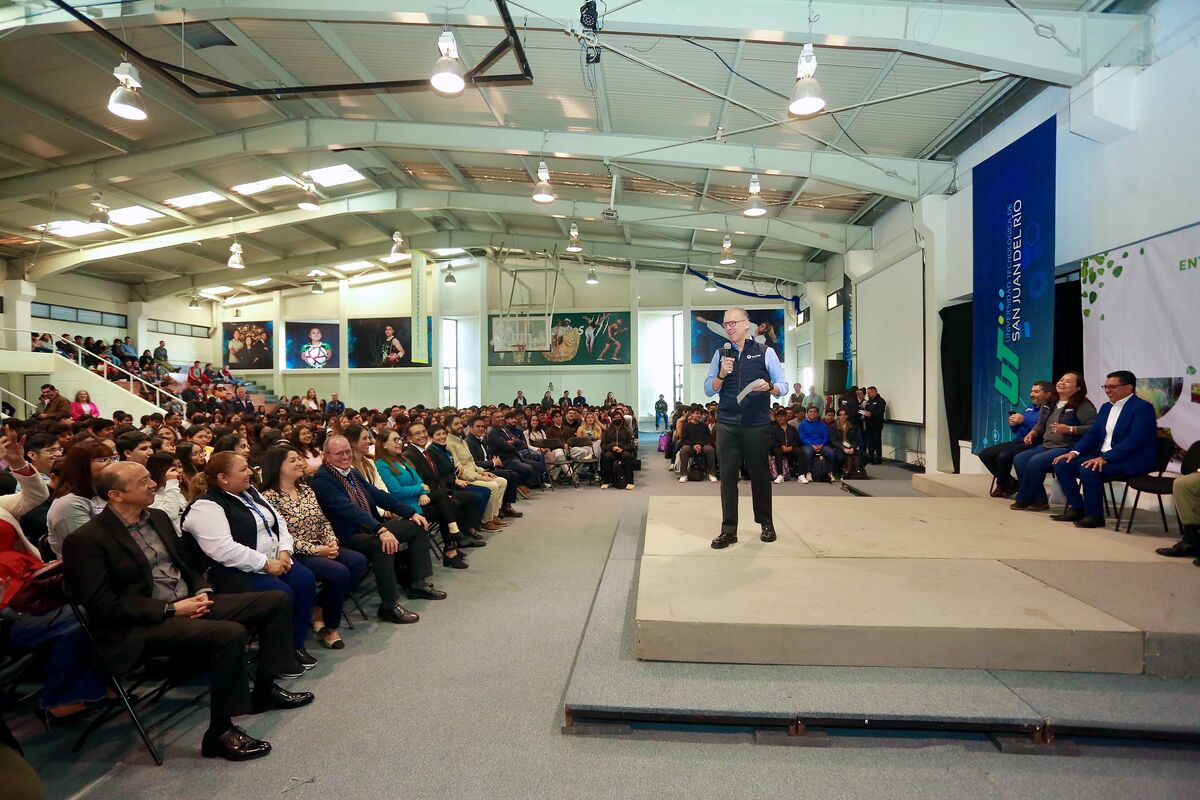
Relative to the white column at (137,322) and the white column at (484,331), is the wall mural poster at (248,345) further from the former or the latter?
the white column at (484,331)

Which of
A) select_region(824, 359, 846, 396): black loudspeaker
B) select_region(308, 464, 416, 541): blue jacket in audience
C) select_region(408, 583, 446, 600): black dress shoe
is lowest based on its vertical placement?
select_region(408, 583, 446, 600): black dress shoe

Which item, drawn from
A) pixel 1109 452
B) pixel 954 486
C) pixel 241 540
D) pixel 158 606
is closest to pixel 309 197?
pixel 241 540

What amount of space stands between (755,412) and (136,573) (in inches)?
127

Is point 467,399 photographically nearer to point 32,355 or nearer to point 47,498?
point 32,355

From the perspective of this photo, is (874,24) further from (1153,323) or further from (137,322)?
(137,322)

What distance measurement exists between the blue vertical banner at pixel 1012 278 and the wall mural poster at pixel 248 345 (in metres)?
21.5

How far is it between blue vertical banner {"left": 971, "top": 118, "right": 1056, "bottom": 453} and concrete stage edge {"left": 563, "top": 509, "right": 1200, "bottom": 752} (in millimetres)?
4402

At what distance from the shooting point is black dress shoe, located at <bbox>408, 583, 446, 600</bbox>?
4.20 metres

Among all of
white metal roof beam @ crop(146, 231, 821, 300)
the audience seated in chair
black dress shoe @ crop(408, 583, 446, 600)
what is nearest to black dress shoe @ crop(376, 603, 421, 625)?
black dress shoe @ crop(408, 583, 446, 600)

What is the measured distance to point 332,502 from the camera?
371 centimetres

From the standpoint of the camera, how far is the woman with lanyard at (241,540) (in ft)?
9.14

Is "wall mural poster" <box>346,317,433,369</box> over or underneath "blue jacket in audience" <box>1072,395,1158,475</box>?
over

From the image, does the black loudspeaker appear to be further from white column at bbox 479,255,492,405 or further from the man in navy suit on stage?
white column at bbox 479,255,492,405

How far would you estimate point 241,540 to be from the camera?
9.60 ft
